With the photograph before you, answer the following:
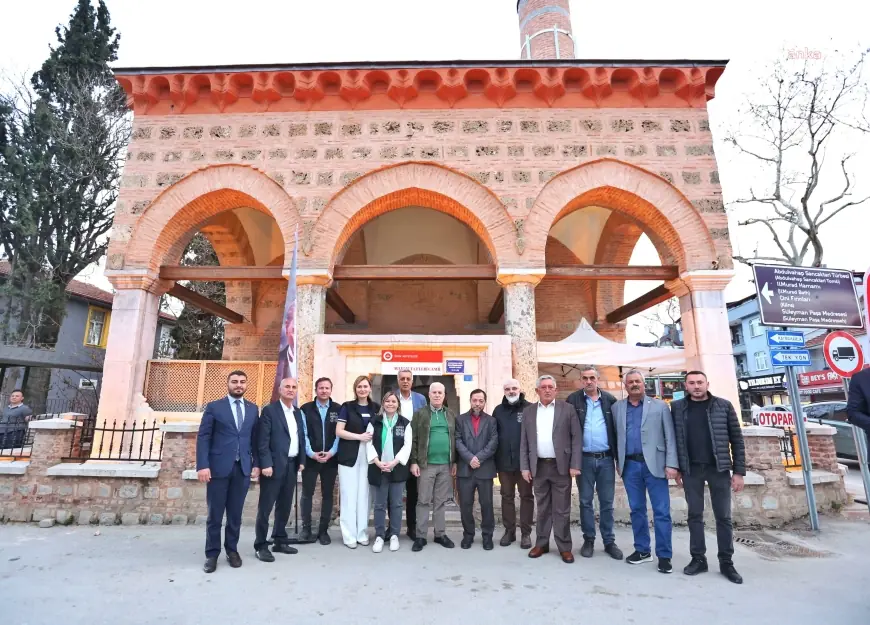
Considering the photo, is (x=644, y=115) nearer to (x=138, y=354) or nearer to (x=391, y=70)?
(x=391, y=70)

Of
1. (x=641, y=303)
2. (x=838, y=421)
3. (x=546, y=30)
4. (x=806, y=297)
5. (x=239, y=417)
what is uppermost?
(x=546, y=30)

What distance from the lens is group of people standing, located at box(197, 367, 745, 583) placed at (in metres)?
3.97

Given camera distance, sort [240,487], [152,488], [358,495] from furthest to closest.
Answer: [152,488], [358,495], [240,487]

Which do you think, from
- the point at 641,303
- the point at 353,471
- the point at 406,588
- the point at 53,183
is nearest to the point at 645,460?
the point at 406,588

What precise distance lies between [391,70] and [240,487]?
22.3ft

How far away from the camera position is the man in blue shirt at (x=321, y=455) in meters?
4.68

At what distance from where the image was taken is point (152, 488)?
18.1 ft

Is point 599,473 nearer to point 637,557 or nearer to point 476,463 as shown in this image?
point 637,557

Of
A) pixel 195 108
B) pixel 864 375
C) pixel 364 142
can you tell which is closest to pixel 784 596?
pixel 864 375

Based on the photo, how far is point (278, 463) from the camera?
14.1 feet

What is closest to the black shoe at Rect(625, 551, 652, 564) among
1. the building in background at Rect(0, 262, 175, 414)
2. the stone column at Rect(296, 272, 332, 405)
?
the stone column at Rect(296, 272, 332, 405)

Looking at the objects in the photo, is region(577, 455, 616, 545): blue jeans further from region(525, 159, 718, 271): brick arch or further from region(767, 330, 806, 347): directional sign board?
region(525, 159, 718, 271): brick arch

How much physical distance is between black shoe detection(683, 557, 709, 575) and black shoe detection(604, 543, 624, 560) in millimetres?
537

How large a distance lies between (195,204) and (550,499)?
7.14 metres
